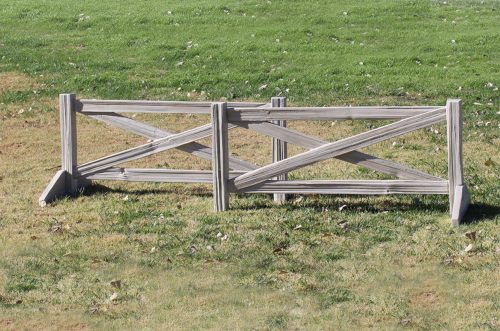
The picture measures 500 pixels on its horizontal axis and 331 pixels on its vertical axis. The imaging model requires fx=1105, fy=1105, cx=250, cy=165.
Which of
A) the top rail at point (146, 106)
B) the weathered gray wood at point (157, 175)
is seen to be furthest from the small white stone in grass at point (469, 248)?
the top rail at point (146, 106)

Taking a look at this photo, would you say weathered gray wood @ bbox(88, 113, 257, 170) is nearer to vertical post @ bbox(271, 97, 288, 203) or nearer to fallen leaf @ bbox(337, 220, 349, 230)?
vertical post @ bbox(271, 97, 288, 203)

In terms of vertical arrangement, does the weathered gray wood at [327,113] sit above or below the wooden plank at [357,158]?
above

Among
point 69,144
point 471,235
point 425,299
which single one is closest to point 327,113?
point 471,235

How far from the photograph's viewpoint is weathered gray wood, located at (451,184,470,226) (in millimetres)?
9281

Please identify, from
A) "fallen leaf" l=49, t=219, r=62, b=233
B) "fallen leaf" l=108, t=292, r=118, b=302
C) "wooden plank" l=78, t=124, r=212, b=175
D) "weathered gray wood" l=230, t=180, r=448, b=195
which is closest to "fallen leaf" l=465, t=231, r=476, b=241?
"weathered gray wood" l=230, t=180, r=448, b=195

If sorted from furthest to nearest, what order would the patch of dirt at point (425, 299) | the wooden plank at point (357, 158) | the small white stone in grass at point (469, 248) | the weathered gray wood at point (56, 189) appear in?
the weathered gray wood at point (56, 189) → the wooden plank at point (357, 158) → the small white stone in grass at point (469, 248) → the patch of dirt at point (425, 299)

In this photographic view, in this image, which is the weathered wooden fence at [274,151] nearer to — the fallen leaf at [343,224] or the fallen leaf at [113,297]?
the fallen leaf at [343,224]

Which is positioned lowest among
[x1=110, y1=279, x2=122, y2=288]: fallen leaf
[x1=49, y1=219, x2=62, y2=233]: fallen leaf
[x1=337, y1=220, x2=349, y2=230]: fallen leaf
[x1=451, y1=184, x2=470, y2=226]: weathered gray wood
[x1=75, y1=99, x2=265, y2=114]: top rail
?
[x1=110, y1=279, x2=122, y2=288]: fallen leaf

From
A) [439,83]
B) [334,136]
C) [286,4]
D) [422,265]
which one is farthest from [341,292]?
[286,4]

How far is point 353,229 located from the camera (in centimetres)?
938

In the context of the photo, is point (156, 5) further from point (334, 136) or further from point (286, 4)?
point (334, 136)

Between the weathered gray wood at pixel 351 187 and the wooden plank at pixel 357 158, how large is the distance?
0.39 feet

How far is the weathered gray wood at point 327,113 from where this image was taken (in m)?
9.67

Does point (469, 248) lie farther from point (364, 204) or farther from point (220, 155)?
point (220, 155)
